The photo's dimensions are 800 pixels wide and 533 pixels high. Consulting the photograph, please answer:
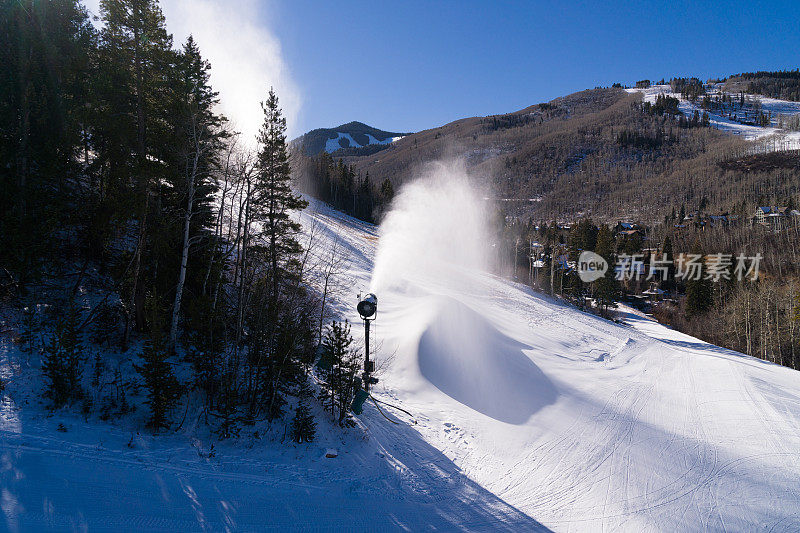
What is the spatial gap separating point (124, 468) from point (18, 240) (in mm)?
8242

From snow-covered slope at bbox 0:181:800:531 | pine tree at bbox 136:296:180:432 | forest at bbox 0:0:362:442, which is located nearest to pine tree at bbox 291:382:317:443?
forest at bbox 0:0:362:442

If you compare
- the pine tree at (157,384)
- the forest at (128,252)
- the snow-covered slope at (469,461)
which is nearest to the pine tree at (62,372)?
the forest at (128,252)

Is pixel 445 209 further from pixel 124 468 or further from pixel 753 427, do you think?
pixel 124 468

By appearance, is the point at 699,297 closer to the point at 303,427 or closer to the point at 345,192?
the point at 303,427

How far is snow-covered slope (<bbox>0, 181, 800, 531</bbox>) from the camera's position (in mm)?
6043

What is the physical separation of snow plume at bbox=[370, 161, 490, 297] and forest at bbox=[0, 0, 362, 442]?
17.6 m

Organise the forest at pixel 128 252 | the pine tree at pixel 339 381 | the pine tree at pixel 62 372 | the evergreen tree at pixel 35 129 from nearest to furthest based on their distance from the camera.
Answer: the pine tree at pixel 62 372, the forest at pixel 128 252, the pine tree at pixel 339 381, the evergreen tree at pixel 35 129

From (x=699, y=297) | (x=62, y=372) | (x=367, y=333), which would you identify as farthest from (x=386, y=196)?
(x=62, y=372)

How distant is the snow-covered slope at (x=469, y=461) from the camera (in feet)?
19.8

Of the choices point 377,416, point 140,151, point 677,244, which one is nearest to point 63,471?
point 377,416

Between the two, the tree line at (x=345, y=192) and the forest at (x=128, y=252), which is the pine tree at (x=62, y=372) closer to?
the forest at (x=128, y=252)

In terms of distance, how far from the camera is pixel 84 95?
40.7 ft

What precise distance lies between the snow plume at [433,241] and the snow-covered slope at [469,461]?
50.6 feet

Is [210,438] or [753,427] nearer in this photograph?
[210,438]
